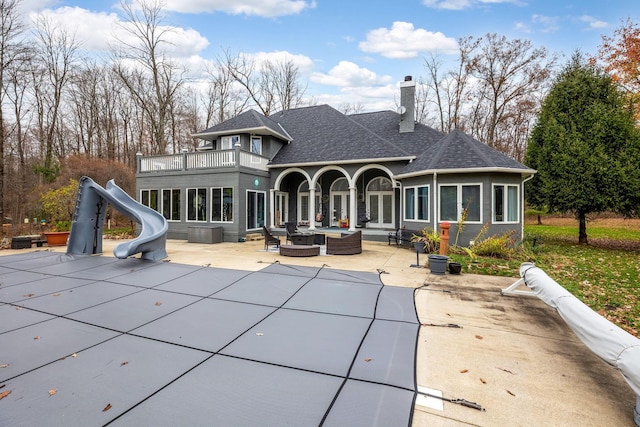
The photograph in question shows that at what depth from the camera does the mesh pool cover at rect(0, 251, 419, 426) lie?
8.45 feet

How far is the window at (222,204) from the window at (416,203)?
27.5 ft

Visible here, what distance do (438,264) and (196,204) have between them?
12.3m

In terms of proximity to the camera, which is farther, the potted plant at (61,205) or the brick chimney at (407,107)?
the brick chimney at (407,107)

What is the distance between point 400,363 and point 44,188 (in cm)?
2571

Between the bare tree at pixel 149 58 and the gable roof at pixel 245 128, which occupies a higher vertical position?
the bare tree at pixel 149 58

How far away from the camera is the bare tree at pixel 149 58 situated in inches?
861

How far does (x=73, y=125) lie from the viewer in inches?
1026

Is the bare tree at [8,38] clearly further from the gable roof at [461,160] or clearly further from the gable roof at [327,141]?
the gable roof at [461,160]

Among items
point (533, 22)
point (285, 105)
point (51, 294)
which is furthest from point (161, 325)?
point (285, 105)

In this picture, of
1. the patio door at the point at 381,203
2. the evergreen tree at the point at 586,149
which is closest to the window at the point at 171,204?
the patio door at the point at 381,203

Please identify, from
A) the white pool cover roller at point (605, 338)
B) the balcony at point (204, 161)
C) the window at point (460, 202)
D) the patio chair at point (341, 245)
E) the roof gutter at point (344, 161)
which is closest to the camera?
the white pool cover roller at point (605, 338)

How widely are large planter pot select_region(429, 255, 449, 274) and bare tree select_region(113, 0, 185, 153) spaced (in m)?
22.2

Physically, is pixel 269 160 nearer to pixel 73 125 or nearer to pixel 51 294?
pixel 51 294

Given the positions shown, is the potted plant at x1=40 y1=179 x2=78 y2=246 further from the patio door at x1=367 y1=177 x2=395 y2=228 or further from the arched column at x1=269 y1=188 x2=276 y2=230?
the patio door at x1=367 y1=177 x2=395 y2=228
